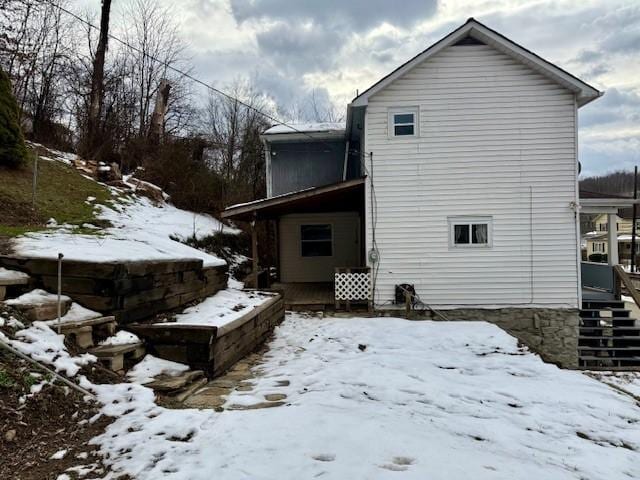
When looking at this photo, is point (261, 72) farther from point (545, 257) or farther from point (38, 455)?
point (38, 455)

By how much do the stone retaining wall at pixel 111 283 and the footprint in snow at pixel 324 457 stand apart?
298 cm

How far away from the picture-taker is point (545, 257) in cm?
999

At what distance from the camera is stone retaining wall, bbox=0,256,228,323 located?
4449 millimetres

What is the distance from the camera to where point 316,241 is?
14.5m

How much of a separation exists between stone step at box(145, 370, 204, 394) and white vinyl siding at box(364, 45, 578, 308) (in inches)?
255

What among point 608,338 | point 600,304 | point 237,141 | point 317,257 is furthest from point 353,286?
point 237,141

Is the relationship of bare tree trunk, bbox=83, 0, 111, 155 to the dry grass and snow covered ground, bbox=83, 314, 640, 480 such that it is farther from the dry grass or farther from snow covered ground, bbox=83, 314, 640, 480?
snow covered ground, bbox=83, 314, 640, 480

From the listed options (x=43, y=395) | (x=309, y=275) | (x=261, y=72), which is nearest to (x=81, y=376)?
(x=43, y=395)

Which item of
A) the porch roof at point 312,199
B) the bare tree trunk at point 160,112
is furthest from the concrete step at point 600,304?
the bare tree trunk at point 160,112

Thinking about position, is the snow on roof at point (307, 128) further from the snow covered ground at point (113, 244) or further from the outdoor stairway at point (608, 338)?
the outdoor stairway at point (608, 338)

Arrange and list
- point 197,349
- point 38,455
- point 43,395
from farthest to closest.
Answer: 1. point 197,349
2. point 43,395
3. point 38,455

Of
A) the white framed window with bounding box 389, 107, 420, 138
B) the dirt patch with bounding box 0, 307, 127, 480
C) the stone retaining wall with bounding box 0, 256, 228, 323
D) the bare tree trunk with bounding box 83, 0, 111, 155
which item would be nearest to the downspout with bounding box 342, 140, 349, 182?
the white framed window with bounding box 389, 107, 420, 138

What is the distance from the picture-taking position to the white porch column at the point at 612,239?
11195 millimetres

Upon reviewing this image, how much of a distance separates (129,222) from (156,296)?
7.26 meters
